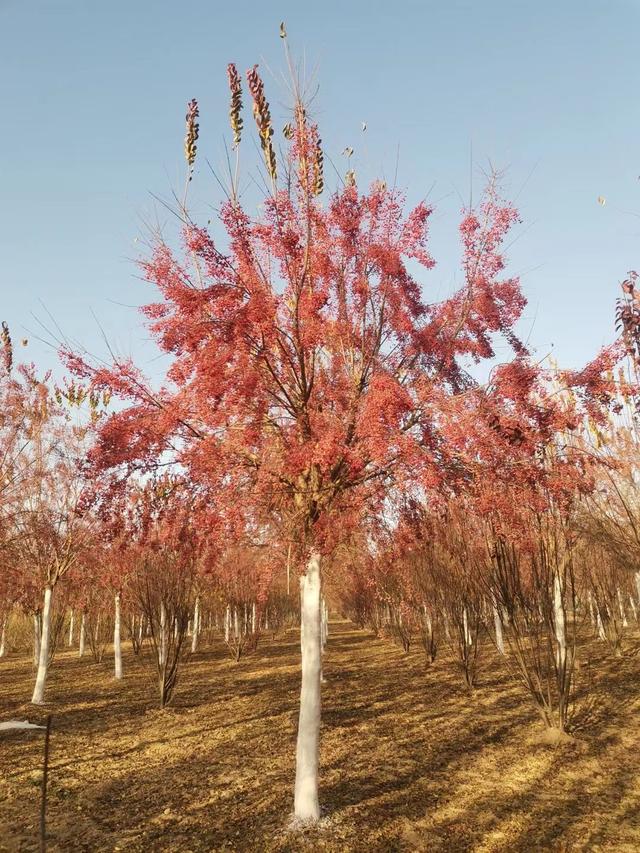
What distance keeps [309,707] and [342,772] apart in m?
2.43

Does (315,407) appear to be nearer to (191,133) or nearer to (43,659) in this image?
(191,133)

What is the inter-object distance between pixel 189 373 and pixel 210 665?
18.3 meters

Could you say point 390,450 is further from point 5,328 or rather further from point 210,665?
point 210,665

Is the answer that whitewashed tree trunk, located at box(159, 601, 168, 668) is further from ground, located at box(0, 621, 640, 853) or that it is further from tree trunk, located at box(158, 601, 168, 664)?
ground, located at box(0, 621, 640, 853)

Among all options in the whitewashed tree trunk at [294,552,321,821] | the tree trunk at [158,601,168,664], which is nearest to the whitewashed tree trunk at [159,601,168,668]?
the tree trunk at [158,601,168,664]

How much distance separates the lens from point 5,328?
1259 cm

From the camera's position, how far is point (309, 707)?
6543mm

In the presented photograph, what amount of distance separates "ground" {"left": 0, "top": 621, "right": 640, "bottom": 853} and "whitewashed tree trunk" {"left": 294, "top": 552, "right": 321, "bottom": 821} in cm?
28

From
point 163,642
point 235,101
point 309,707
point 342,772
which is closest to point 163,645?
point 163,642

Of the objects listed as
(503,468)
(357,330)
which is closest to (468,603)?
(503,468)

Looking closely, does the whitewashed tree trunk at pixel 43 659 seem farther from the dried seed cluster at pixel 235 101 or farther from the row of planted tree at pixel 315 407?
the dried seed cluster at pixel 235 101

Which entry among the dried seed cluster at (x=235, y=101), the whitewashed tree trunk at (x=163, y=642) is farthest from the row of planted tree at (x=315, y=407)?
the whitewashed tree trunk at (x=163, y=642)

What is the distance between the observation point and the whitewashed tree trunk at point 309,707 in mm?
6293

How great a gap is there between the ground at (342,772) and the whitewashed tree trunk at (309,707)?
0.28 meters
